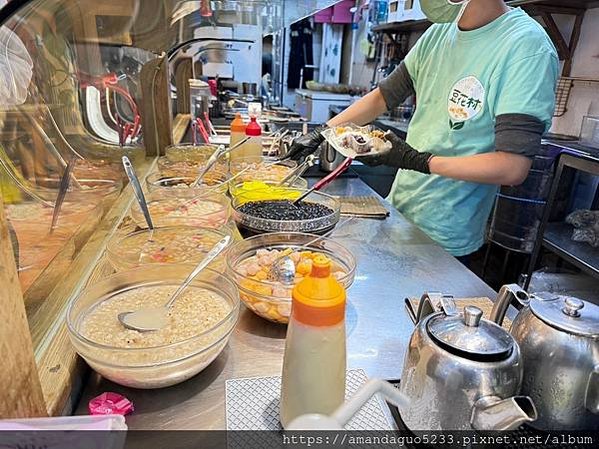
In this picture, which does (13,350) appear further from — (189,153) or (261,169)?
(189,153)

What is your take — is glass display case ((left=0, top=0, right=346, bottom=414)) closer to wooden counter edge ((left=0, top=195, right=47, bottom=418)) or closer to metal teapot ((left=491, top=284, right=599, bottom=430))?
wooden counter edge ((left=0, top=195, right=47, bottom=418))

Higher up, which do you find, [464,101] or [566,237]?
[464,101]

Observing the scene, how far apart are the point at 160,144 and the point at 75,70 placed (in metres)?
0.64

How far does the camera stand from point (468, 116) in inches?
59.5

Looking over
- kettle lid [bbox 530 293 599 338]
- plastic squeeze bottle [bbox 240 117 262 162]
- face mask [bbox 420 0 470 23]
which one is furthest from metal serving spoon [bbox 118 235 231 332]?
face mask [bbox 420 0 470 23]

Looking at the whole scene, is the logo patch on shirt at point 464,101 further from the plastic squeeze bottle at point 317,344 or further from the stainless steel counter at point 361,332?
the plastic squeeze bottle at point 317,344

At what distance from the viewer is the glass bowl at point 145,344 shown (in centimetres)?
61

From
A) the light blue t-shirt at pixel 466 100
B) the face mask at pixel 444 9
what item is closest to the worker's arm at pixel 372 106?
the light blue t-shirt at pixel 466 100

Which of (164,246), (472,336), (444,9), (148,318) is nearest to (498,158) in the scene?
(444,9)

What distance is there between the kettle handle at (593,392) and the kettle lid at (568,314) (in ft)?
0.17

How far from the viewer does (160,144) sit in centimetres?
202

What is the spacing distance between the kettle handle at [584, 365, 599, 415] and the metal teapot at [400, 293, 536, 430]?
0.10 metres

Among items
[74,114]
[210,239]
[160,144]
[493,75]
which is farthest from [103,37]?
[493,75]

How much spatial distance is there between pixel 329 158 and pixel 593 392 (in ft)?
4.87
